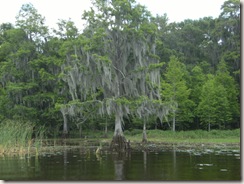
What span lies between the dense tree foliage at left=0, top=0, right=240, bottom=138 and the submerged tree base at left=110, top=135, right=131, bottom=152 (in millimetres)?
505

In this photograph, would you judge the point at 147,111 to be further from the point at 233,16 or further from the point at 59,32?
the point at 233,16

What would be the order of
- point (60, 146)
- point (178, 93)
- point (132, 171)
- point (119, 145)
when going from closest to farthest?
point (132, 171)
point (119, 145)
point (60, 146)
point (178, 93)

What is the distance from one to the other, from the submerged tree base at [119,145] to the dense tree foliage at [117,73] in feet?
1.66

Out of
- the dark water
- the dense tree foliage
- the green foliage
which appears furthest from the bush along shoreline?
the green foliage

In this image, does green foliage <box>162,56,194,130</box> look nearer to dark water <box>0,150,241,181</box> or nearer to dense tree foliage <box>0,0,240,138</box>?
dense tree foliage <box>0,0,240,138</box>

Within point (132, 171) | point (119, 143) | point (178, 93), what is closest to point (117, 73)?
point (119, 143)

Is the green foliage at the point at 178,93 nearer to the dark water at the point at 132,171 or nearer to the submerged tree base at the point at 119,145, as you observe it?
the submerged tree base at the point at 119,145

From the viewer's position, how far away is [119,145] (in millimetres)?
19750

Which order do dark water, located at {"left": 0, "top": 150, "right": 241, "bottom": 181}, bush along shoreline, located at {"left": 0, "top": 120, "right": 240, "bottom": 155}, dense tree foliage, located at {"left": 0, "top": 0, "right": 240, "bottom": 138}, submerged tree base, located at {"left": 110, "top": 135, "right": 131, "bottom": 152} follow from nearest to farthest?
dark water, located at {"left": 0, "top": 150, "right": 241, "bottom": 181} < bush along shoreline, located at {"left": 0, "top": 120, "right": 240, "bottom": 155} < submerged tree base, located at {"left": 110, "top": 135, "right": 131, "bottom": 152} < dense tree foliage, located at {"left": 0, "top": 0, "right": 240, "bottom": 138}

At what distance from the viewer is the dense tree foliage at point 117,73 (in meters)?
21.5

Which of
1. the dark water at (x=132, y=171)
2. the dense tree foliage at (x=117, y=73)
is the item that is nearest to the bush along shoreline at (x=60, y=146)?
the dense tree foliage at (x=117, y=73)

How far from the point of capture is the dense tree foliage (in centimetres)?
2145

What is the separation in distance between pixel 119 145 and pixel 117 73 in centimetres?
482

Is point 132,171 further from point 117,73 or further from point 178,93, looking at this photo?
point 178,93
